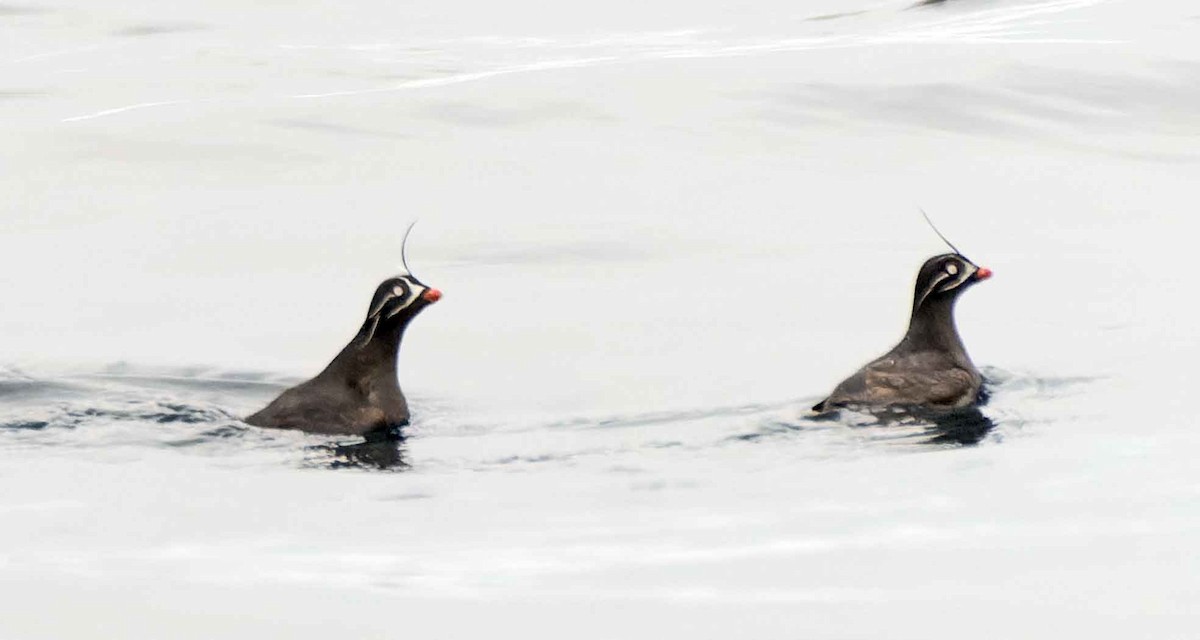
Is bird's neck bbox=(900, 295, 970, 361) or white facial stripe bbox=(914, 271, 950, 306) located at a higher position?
white facial stripe bbox=(914, 271, 950, 306)

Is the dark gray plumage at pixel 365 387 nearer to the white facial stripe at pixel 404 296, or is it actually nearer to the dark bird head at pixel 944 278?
the white facial stripe at pixel 404 296

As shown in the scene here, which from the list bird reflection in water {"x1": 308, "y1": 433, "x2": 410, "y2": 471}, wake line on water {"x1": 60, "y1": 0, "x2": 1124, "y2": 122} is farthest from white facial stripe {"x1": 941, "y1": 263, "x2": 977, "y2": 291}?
wake line on water {"x1": 60, "y1": 0, "x2": 1124, "y2": 122}

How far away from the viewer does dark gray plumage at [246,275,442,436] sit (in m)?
14.9

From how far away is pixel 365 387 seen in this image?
50.3 feet

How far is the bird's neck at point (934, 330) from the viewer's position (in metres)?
16.5

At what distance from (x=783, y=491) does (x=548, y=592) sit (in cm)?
270

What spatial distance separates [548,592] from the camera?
10.5 metres

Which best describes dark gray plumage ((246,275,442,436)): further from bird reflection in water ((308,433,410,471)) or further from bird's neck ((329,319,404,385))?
bird reflection in water ((308,433,410,471))

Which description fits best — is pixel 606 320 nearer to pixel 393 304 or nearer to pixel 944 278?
pixel 944 278

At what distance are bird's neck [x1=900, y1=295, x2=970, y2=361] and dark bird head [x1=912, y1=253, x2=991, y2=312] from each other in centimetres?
3

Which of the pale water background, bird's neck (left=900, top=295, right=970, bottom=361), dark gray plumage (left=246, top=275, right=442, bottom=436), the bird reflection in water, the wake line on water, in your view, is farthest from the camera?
the wake line on water

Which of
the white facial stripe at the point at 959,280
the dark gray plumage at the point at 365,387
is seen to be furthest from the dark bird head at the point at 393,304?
the white facial stripe at the point at 959,280

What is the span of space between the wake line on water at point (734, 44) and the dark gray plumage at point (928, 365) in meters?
18.3

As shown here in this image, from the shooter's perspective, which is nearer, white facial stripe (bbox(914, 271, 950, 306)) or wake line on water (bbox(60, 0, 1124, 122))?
white facial stripe (bbox(914, 271, 950, 306))
